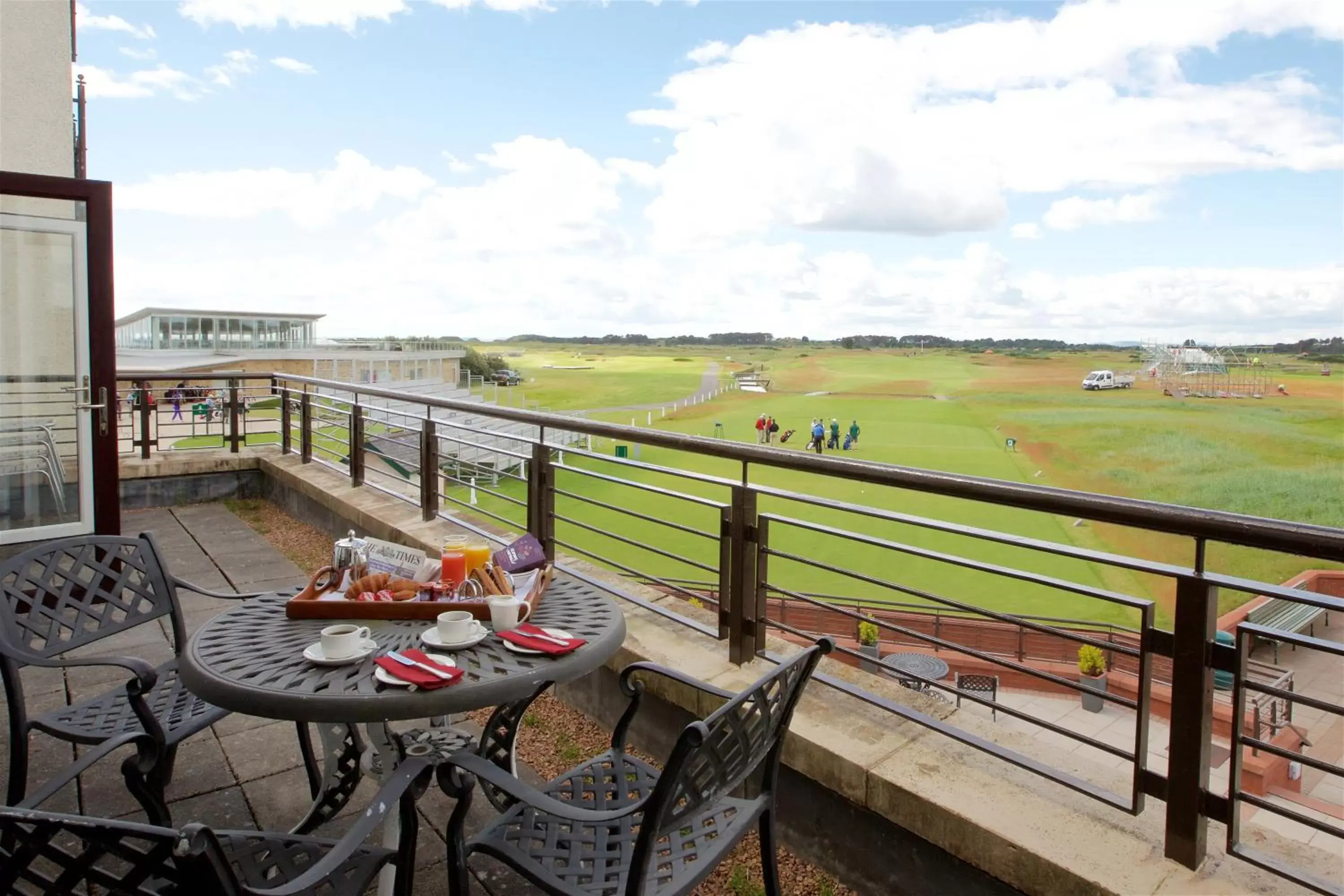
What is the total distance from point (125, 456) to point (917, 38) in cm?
6259

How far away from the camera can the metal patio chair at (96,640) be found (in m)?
1.91

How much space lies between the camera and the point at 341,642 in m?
1.73

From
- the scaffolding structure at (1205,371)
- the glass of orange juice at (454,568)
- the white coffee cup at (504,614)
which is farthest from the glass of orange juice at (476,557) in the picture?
the scaffolding structure at (1205,371)

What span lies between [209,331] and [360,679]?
55095 millimetres

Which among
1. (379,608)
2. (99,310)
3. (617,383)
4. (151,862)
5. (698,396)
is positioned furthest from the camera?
(617,383)

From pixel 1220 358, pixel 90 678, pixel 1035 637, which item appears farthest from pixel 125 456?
pixel 1220 358

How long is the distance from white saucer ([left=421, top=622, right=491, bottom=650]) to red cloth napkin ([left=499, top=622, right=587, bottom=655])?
5 cm

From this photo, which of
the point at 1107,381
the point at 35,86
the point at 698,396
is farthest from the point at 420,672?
the point at 698,396

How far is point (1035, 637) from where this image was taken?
108 feet

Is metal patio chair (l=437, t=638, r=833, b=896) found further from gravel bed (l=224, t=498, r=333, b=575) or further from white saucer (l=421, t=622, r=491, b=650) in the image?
gravel bed (l=224, t=498, r=333, b=575)

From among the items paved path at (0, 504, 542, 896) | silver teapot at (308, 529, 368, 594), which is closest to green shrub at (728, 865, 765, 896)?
paved path at (0, 504, 542, 896)

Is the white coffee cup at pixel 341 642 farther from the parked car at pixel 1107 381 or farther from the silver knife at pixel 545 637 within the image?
the parked car at pixel 1107 381

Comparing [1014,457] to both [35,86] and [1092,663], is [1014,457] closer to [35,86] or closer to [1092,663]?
[1092,663]

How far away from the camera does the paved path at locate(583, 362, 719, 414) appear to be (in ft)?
262
